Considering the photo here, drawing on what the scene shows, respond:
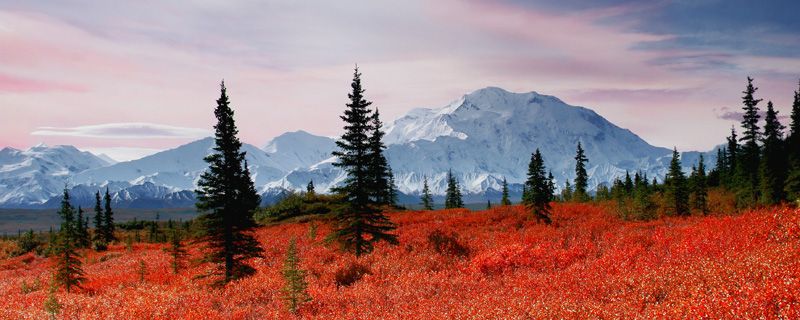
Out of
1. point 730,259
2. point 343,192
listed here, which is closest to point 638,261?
point 730,259

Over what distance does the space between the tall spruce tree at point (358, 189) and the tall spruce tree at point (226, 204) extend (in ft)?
14.9

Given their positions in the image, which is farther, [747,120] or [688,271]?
[747,120]

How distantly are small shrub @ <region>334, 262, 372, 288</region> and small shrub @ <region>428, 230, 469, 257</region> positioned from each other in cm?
407

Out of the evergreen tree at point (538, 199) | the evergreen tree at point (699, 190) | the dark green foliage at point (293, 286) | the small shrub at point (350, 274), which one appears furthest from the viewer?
the evergreen tree at point (699, 190)

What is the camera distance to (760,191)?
64.3 m

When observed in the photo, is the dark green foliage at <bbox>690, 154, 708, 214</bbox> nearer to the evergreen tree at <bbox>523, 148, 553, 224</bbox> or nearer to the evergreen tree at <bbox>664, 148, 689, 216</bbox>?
the evergreen tree at <bbox>664, 148, 689, 216</bbox>

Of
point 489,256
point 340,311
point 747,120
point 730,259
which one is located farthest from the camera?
point 747,120

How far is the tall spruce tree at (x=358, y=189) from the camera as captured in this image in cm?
2484

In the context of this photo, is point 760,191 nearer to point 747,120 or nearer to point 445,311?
point 747,120

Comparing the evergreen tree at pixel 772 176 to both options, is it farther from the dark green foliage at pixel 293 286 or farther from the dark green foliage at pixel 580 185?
the dark green foliage at pixel 293 286

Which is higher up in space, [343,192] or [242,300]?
[343,192]

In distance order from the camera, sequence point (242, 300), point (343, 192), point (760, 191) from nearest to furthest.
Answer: point (242, 300) < point (343, 192) < point (760, 191)

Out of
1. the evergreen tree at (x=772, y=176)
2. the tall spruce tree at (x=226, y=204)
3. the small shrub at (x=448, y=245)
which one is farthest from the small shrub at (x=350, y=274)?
the evergreen tree at (x=772, y=176)

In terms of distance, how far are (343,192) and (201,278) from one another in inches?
295
